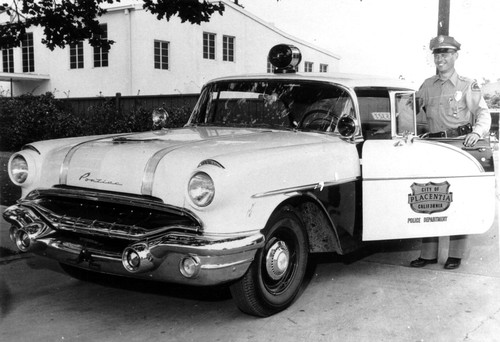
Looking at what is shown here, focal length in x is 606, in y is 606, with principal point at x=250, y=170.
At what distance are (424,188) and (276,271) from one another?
1392mm

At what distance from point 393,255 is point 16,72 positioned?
72.9 ft

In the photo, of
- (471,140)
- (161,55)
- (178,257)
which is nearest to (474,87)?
(471,140)

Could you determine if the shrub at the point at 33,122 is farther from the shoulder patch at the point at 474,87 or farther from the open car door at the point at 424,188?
the open car door at the point at 424,188

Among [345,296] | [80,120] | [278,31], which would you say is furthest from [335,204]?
[278,31]

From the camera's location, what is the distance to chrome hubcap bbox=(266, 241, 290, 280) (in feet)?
12.9

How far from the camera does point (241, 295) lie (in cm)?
382

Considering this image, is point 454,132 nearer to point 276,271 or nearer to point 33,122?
point 276,271

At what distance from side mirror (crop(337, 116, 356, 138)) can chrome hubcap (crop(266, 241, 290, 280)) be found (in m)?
1.05

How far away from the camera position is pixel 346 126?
178 inches

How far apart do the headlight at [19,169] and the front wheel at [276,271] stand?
68.8 inches

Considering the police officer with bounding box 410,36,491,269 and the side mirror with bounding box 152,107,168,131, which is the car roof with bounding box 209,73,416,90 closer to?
the police officer with bounding box 410,36,491,269

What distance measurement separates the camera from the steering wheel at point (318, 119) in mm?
4770

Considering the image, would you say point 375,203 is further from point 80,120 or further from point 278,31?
point 278,31

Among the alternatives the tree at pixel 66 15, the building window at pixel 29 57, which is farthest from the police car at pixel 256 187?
the building window at pixel 29 57
